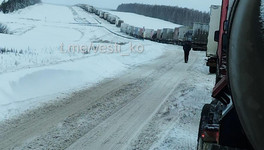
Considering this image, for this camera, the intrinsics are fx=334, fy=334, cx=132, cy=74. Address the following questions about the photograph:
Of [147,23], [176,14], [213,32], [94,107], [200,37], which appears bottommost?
[94,107]

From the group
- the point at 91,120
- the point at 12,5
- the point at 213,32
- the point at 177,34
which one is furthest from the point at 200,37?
the point at 12,5

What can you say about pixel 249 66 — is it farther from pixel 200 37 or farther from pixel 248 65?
pixel 200 37

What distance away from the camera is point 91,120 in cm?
702

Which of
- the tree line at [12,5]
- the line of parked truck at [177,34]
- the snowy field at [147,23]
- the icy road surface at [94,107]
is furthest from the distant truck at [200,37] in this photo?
the snowy field at [147,23]

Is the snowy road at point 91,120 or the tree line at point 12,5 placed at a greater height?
the tree line at point 12,5

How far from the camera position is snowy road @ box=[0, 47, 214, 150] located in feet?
18.8

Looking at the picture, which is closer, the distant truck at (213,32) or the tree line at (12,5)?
the distant truck at (213,32)

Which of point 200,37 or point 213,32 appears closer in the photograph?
point 213,32

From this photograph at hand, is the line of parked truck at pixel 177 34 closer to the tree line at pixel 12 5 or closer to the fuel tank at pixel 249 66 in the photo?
the tree line at pixel 12 5

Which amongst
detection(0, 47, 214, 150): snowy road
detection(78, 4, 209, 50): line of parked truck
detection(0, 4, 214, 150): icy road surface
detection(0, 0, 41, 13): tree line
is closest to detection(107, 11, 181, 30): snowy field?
detection(78, 4, 209, 50): line of parked truck

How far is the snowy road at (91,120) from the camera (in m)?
5.72

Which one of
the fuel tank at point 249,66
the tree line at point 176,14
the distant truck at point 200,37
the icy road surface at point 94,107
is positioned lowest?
the icy road surface at point 94,107

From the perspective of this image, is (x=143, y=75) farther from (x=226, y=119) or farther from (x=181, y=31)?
(x=181, y=31)

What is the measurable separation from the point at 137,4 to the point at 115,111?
159m
